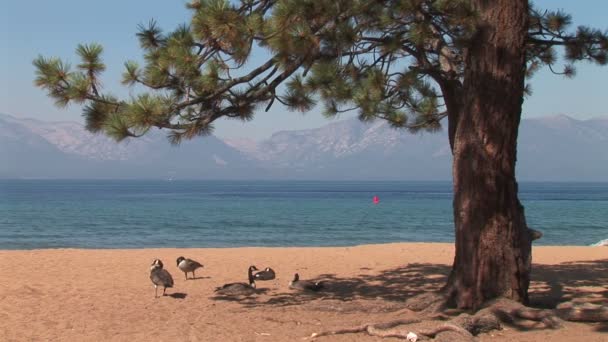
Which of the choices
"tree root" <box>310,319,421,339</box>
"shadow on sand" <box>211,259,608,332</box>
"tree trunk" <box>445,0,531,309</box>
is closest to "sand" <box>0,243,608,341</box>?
"shadow on sand" <box>211,259,608,332</box>

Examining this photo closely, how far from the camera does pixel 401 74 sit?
8672 millimetres

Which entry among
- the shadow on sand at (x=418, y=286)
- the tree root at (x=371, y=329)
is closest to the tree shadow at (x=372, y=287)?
the shadow on sand at (x=418, y=286)

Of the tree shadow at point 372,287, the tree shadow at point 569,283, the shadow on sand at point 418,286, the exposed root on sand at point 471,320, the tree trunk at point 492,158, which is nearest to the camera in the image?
the exposed root on sand at point 471,320

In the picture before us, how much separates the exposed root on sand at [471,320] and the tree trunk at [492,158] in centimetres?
35

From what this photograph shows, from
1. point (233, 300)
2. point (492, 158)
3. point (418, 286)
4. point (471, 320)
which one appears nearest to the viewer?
point (471, 320)

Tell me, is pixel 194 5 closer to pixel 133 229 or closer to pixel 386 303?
pixel 386 303

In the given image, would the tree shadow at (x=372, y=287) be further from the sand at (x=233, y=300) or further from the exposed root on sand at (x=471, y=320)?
the exposed root on sand at (x=471, y=320)

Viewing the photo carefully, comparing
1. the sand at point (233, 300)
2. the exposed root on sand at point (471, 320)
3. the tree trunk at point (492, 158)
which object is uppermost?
the tree trunk at point (492, 158)

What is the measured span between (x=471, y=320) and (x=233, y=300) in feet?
12.6

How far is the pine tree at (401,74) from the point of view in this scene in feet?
22.1

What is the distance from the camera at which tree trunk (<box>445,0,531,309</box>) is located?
7.50 meters

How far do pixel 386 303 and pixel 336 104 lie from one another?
10.4ft

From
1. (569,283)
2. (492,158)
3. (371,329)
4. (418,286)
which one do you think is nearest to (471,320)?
(371,329)

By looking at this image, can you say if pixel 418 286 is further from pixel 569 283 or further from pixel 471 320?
pixel 471 320
